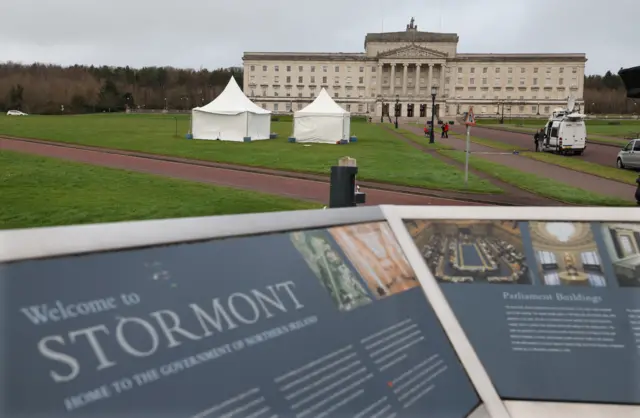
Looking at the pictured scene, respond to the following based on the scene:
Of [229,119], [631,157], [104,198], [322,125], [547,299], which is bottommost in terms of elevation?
[104,198]

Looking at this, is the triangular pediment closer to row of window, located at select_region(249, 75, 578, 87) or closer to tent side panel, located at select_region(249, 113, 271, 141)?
row of window, located at select_region(249, 75, 578, 87)

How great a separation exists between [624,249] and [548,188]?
42.2 feet

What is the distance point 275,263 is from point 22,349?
128 cm

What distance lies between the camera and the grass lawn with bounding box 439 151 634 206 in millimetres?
13891

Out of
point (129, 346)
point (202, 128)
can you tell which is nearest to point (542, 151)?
point (202, 128)

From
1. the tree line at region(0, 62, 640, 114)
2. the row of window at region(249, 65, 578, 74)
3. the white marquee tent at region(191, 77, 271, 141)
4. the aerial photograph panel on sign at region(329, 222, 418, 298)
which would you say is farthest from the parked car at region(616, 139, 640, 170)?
the row of window at region(249, 65, 578, 74)

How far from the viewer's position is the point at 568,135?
100.0ft

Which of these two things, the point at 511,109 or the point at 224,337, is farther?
the point at 511,109

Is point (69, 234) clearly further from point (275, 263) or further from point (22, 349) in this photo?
point (275, 263)

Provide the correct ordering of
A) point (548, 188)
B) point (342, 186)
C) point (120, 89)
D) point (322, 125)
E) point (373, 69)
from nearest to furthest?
point (342, 186) < point (548, 188) < point (322, 125) < point (120, 89) < point (373, 69)

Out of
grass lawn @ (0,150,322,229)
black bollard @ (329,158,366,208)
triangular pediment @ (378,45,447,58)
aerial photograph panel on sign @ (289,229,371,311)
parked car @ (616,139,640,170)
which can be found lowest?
grass lawn @ (0,150,322,229)

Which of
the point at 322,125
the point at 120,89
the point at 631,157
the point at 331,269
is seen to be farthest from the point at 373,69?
the point at 331,269

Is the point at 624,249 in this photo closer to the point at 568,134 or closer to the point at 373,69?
the point at 568,134

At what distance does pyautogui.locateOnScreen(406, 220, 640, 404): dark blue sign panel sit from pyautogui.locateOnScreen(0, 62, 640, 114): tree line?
8280cm
